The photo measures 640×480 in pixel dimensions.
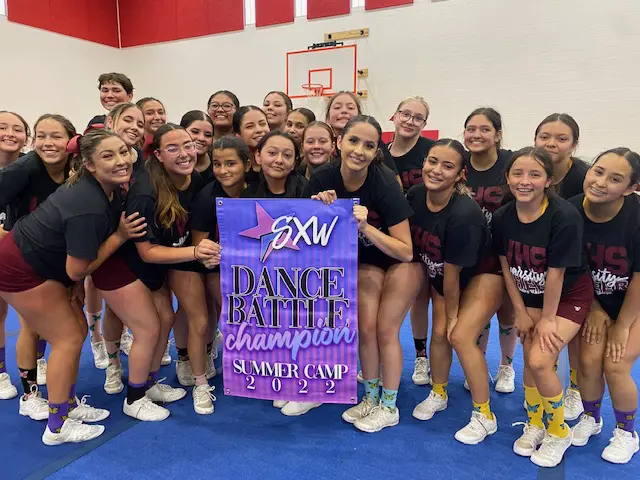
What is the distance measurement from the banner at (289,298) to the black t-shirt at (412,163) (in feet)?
2.84

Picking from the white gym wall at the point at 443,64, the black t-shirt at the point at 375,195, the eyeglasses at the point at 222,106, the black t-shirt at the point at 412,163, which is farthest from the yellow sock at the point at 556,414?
the white gym wall at the point at 443,64

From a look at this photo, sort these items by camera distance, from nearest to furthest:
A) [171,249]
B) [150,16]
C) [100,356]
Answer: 1. [171,249]
2. [100,356]
3. [150,16]

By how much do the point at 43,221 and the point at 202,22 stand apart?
8.94 m

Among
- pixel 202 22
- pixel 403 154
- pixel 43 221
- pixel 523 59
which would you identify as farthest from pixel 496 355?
pixel 202 22

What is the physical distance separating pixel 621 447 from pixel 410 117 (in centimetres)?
224

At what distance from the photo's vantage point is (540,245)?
2336 millimetres

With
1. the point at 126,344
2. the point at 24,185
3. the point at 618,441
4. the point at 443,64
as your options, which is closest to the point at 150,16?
the point at 443,64

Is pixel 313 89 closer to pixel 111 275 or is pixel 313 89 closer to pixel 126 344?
pixel 126 344

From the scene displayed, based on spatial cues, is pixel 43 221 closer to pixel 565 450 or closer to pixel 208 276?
pixel 208 276

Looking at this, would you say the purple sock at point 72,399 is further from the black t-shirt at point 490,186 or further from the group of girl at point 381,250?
the black t-shirt at point 490,186

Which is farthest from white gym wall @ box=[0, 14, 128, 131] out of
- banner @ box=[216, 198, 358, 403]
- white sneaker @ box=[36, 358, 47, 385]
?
banner @ box=[216, 198, 358, 403]

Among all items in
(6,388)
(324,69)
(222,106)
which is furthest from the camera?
(324,69)

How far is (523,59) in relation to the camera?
7305 mm

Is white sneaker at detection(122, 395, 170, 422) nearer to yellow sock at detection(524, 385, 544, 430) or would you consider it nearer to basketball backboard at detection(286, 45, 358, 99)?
yellow sock at detection(524, 385, 544, 430)
